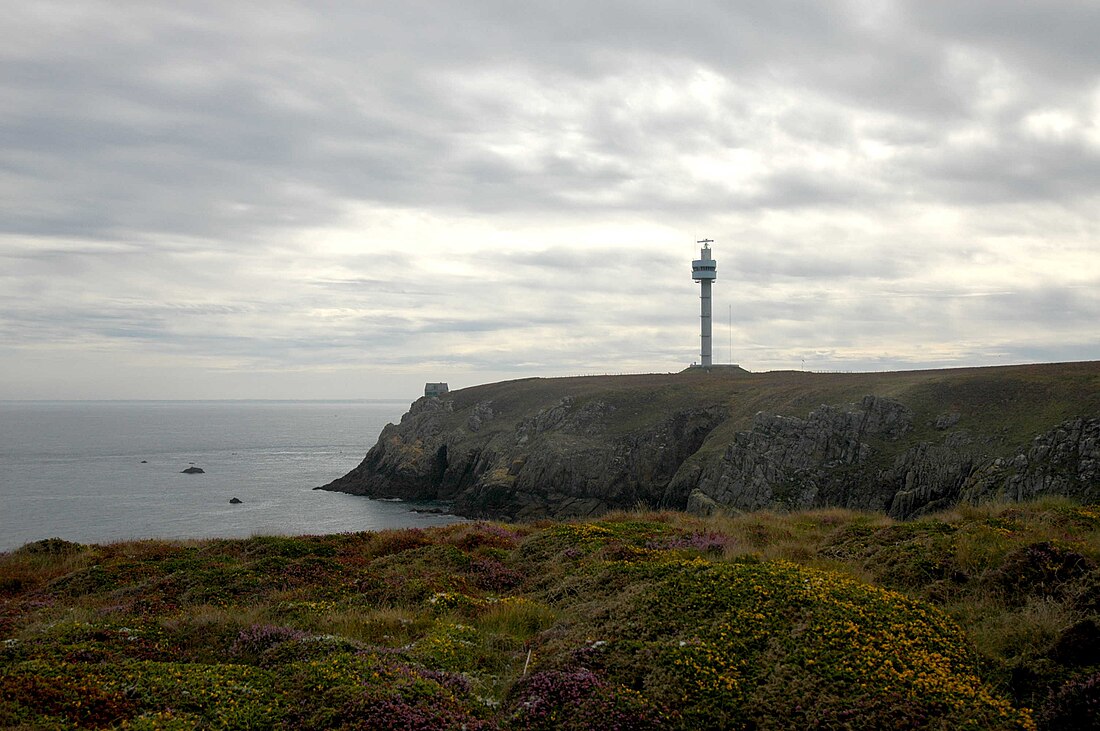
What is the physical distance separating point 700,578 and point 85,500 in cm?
8704

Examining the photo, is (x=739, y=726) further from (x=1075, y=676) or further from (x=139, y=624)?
(x=139, y=624)

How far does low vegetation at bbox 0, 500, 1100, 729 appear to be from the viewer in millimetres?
7910

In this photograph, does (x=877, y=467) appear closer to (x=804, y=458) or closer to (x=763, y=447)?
(x=804, y=458)

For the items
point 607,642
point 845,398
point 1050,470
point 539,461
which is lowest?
point 539,461

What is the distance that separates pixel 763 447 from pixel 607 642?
55.2 m

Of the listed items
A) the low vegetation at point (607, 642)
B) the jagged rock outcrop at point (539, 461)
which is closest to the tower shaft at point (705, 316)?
the jagged rock outcrop at point (539, 461)

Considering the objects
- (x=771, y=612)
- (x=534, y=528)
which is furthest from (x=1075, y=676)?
(x=534, y=528)

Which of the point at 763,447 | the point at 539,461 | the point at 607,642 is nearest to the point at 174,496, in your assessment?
the point at 539,461

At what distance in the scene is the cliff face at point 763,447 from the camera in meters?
48.8

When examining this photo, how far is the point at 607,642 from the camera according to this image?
32.1 ft

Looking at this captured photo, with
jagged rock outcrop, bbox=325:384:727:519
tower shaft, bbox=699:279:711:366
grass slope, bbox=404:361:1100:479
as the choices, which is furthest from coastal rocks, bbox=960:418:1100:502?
tower shaft, bbox=699:279:711:366

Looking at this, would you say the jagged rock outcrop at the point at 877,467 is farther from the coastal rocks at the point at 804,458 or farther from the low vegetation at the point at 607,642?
the low vegetation at the point at 607,642

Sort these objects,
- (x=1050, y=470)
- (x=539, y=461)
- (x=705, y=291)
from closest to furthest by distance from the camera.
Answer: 1. (x=1050, y=470)
2. (x=539, y=461)
3. (x=705, y=291)

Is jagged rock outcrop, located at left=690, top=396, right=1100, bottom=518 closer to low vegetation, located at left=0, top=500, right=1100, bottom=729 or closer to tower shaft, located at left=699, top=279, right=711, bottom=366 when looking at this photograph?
low vegetation, located at left=0, top=500, right=1100, bottom=729
